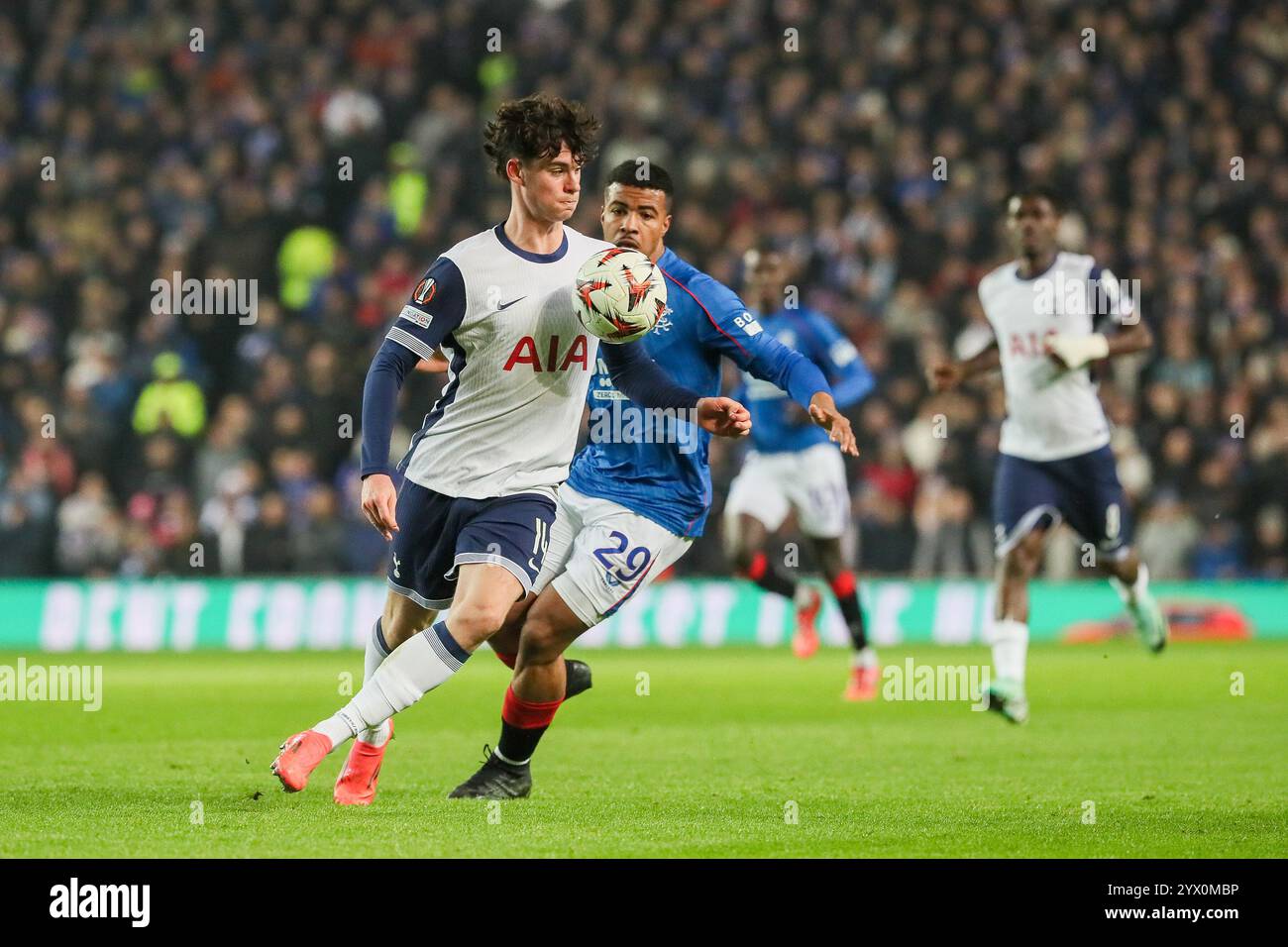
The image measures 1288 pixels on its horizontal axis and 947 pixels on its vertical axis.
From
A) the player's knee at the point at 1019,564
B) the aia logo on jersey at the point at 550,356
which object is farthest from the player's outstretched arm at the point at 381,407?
the player's knee at the point at 1019,564

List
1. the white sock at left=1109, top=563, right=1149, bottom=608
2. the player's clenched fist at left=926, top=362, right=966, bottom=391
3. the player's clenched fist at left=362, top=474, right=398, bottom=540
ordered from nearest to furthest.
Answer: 1. the player's clenched fist at left=362, top=474, right=398, bottom=540
2. the player's clenched fist at left=926, top=362, right=966, bottom=391
3. the white sock at left=1109, top=563, right=1149, bottom=608

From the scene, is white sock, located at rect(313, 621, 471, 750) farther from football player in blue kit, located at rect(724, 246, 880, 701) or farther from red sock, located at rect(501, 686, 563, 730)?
football player in blue kit, located at rect(724, 246, 880, 701)

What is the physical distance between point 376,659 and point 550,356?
4.61ft

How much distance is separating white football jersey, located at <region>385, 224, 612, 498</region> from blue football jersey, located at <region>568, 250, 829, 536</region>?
1.73 feet

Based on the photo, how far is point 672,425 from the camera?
7449 millimetres

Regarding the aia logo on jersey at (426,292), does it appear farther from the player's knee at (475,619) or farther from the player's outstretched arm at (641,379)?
the player's knee at (475,619)

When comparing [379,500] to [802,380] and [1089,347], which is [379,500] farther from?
[1089,347]

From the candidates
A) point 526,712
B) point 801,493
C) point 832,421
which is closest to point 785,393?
point 801,493

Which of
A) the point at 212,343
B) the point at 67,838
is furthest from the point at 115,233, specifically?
the point at 67,838

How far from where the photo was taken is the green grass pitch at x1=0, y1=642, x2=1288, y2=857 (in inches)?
234

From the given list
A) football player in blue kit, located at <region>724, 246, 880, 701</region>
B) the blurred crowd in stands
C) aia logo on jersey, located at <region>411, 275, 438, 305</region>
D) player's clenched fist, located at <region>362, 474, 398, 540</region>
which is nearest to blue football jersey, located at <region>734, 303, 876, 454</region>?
football player in blue kit, located at <region>724, 246, 880, 701</region>

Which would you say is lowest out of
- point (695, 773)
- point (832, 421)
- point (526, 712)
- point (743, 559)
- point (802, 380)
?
point (695, 773)

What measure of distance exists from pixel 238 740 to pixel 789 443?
4987mm

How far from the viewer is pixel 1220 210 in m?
20.3
